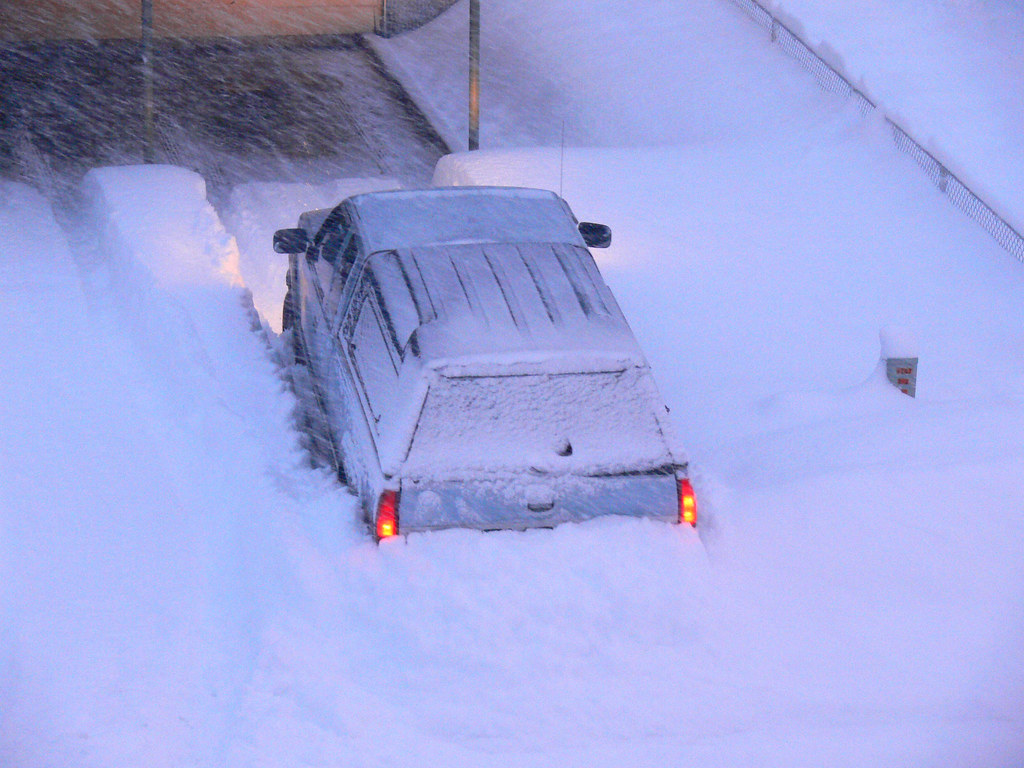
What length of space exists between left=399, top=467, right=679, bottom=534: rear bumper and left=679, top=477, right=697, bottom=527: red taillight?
3 centimetres

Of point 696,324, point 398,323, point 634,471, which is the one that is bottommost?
point 696,324

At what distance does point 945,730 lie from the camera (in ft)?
16.1

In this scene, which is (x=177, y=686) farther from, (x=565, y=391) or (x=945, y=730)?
(x=945, y=730)

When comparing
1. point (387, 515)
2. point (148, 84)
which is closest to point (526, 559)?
point (387, 515)

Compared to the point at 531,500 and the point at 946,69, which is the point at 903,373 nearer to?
the point at 531,500

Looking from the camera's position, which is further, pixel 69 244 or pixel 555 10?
pixel 555 10

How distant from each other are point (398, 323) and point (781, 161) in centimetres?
858

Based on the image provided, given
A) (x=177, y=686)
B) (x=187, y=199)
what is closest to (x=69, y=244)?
(x=187, y=199)

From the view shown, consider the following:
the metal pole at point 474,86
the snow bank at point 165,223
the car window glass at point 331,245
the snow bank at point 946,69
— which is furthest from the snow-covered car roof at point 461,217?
the metal pole at point 474,86

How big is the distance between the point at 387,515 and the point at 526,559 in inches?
25.9

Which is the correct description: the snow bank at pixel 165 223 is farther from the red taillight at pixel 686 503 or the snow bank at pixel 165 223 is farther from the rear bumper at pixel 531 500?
the red taillight at pixel 686 503

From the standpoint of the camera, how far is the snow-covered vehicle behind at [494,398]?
5297mm

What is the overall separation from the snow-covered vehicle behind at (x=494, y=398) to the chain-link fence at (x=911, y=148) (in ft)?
23.5

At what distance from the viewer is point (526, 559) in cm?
529
